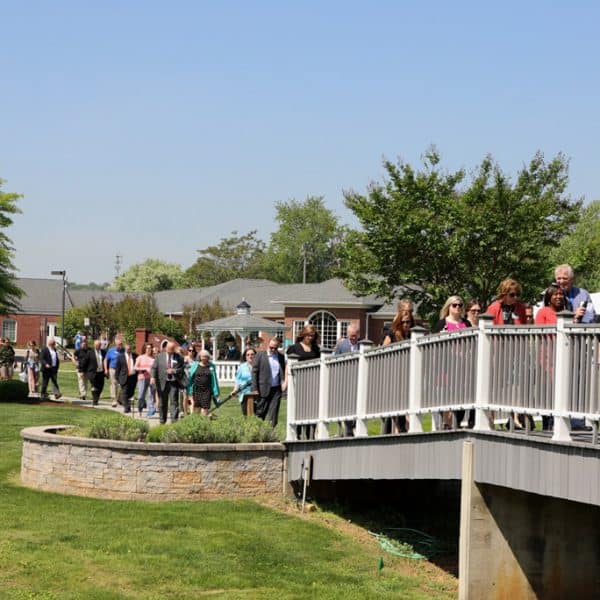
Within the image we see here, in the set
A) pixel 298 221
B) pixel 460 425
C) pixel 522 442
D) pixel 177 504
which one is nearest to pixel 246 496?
pixel 177 504

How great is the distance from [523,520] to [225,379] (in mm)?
32652

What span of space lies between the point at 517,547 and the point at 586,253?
115 ft

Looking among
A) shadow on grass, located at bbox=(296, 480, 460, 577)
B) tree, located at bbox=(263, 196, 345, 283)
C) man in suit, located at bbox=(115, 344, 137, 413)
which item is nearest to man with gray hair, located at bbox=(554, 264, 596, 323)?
shadow on grass, located at bbox=(296, 480, 460, 577)

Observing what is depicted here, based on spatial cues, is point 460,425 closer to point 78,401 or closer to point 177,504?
point 177,504

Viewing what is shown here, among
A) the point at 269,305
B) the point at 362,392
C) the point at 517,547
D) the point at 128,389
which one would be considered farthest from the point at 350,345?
the point at 269,305

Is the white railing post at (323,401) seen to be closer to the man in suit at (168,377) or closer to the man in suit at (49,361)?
the man in suit at (168,377)

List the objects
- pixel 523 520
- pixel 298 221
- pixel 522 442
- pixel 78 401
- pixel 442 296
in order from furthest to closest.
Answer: pixel 298 221
pixel 442 296
pixel 78 401
pixel 523 520
pixel 522 442

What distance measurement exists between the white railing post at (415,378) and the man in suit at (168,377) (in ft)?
31.0

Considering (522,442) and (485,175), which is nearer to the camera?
(522,442)

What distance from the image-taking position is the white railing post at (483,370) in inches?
472

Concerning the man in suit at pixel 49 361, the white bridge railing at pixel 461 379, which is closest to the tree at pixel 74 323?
the man in suit at pixel 49 361

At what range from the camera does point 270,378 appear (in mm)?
17984

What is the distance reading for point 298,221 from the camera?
128375 mm

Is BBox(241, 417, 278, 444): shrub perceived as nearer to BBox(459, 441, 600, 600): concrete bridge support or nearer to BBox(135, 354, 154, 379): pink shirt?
BBox(459, 441, 600, 600): concrete bridge support
